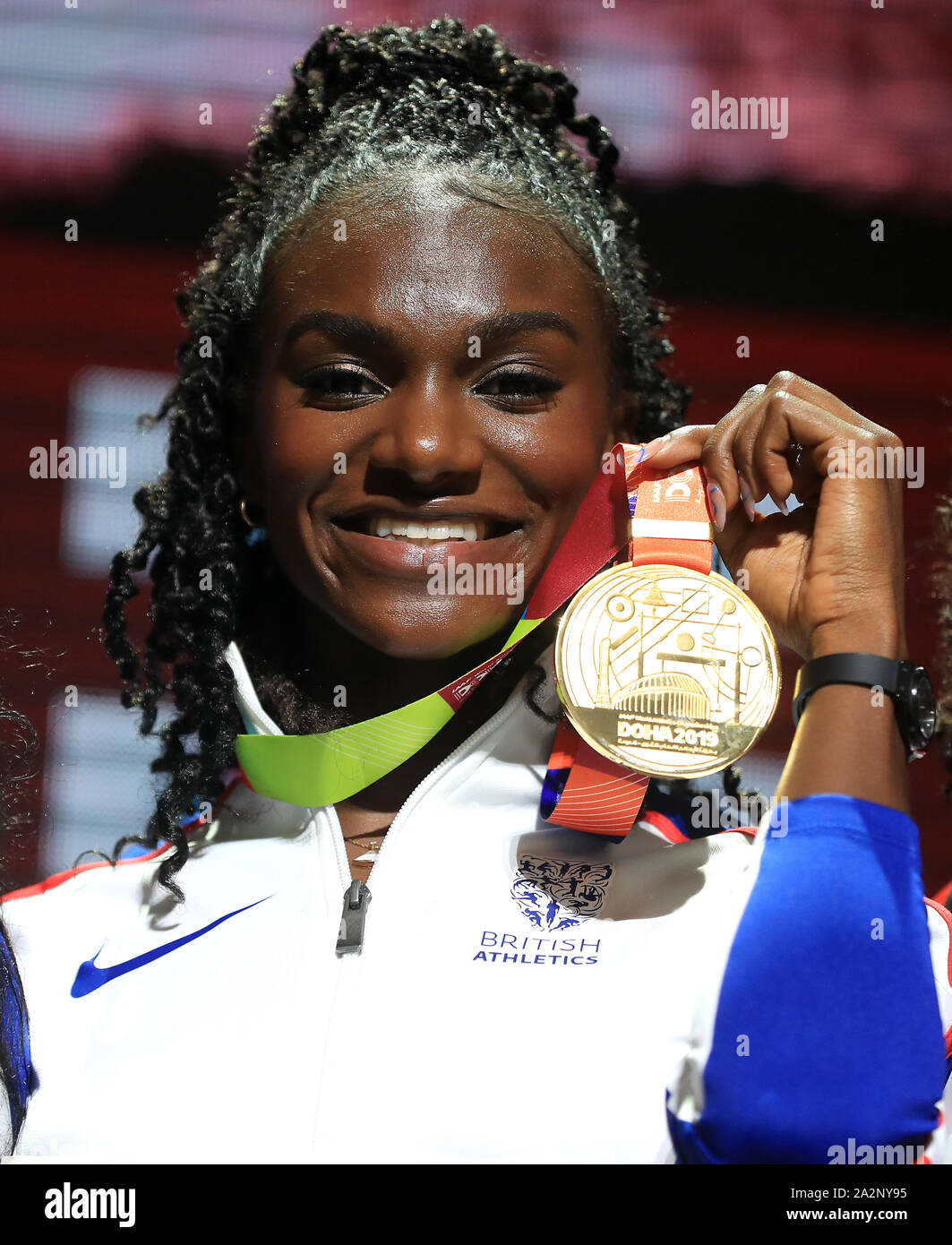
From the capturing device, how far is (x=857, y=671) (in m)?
1.57

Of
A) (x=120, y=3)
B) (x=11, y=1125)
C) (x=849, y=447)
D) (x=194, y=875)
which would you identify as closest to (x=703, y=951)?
(x=849, y=447)

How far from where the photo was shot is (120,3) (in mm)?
3248

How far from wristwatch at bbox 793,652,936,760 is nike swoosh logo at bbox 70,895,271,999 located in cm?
90

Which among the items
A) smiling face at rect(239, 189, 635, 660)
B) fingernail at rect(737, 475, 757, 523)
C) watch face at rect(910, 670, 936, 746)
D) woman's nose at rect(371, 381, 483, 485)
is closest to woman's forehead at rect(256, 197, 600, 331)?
smiling face at rect(239, 189, 635, 660)

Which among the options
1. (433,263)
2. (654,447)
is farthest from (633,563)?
(433,263)

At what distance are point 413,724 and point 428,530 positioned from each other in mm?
287

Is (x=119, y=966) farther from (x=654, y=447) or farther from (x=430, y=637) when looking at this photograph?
(x=654, y=447)

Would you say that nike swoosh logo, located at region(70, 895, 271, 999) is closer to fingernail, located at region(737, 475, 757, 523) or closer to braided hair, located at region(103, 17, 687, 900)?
braided hair, located at region(103, 17, 687, 900)

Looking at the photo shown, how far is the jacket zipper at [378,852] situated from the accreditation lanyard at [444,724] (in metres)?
0.05

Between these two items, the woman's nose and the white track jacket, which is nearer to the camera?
the white track jacket

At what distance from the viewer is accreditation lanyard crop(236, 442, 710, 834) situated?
1775mm

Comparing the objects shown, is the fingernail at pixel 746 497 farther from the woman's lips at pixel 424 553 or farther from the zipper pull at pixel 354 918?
the zipper pull at pixel 354 918

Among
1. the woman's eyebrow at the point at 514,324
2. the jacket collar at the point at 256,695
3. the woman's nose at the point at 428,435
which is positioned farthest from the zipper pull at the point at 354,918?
the woman's eyebrow at the point at 514,324

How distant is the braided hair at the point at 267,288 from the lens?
2096mm
